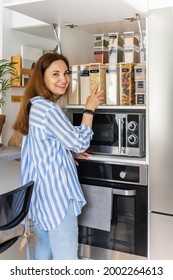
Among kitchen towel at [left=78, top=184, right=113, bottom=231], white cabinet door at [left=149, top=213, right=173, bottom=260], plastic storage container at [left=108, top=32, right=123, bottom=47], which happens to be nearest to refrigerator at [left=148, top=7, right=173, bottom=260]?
white cabinet door at [left=149, top=213, right=173, bottom=260]

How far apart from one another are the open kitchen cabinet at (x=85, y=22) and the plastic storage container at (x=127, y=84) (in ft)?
0.14

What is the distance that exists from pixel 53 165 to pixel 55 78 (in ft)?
1.30

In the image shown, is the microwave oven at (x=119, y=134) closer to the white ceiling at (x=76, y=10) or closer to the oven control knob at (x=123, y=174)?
the oven control knob at (x=123, y=174)

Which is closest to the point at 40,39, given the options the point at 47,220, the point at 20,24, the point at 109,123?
the point at 20,24

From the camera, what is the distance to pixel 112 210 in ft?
6.31

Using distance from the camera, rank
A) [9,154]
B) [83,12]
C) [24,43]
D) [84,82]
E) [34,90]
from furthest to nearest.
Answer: [24,43] → [84,82] → [9,154] → [83,12] → [34,90]

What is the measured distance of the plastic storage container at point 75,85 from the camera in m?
2.03

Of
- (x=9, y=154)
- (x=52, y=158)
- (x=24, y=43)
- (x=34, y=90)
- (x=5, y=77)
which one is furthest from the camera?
(x=24, y=43)

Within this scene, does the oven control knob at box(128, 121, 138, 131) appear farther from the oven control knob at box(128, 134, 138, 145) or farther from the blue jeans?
the blue jeans

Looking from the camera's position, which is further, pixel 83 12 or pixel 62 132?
pixel 83 12

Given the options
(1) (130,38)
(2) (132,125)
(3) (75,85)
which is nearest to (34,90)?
(3) (75,85)

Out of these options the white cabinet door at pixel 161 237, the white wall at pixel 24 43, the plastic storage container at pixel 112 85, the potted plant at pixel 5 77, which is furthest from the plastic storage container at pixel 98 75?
the white cabinet door at pixel 161 237

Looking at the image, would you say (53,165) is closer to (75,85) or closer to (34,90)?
(34,90)

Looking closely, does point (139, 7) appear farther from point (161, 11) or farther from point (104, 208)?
point (104, 208)
